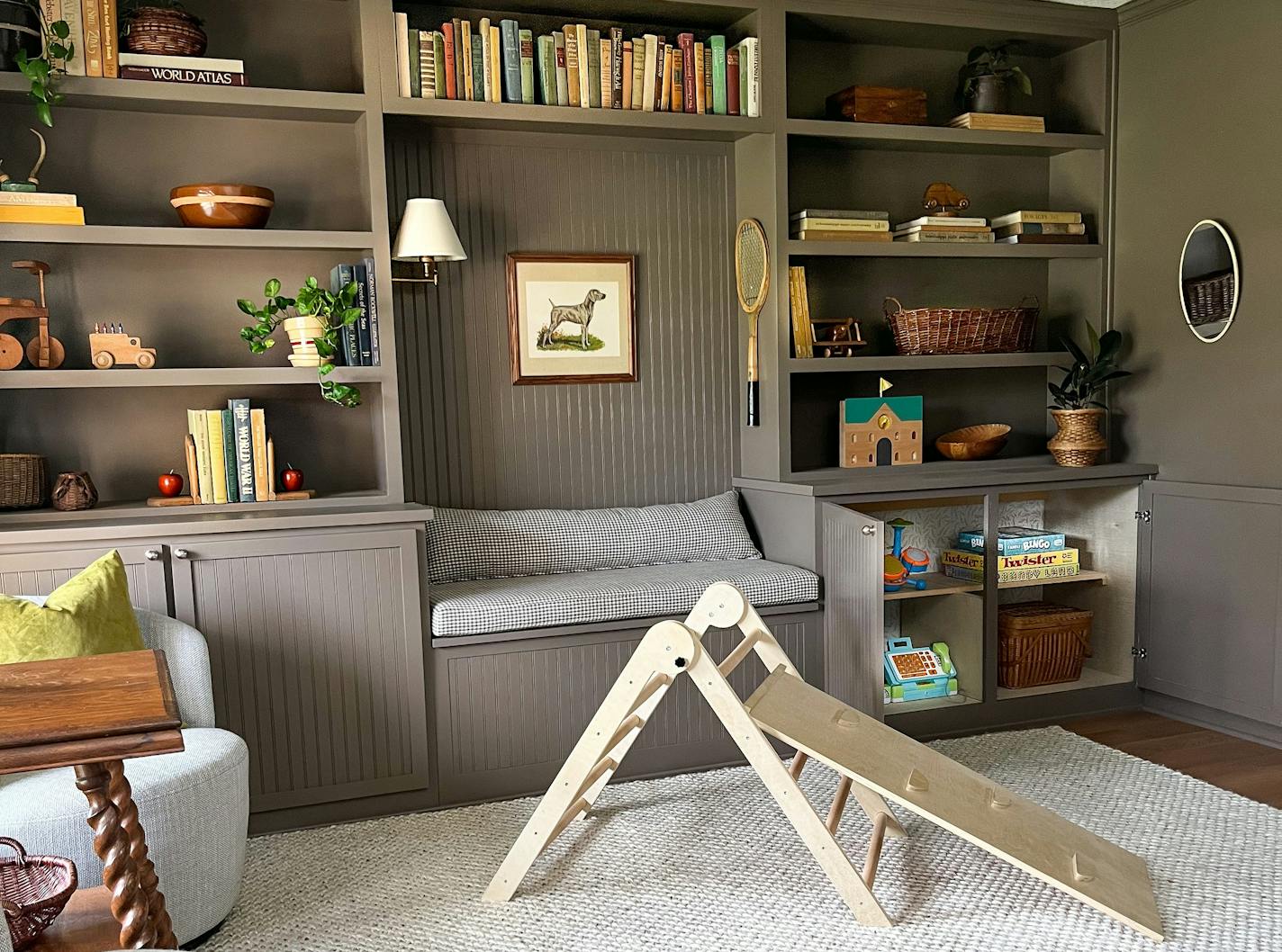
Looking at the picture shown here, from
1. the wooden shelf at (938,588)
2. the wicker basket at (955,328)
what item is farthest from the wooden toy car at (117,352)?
the wicker basket at (955,328)

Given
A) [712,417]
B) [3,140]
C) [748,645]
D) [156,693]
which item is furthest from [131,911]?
[712,417]

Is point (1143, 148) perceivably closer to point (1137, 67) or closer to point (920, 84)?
point (1137, 67)

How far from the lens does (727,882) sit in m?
2.74

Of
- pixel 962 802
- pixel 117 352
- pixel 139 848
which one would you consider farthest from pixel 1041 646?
pixel 117 352

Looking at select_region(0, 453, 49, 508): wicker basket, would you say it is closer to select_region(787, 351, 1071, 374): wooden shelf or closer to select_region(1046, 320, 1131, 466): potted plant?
select_region(787, 351, 1071, 374): wooden shelf

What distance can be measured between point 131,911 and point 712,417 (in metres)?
2.74

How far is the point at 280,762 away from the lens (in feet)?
10.2

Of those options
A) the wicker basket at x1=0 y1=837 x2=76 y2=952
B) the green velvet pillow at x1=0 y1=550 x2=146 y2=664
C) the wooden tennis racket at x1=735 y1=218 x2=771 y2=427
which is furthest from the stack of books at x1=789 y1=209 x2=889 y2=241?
the wicker basket at x1=0 y1=837 x2=76 y2=952

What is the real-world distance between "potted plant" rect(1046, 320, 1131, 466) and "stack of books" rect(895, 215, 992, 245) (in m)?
0.53

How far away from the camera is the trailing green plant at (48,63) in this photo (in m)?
2.91

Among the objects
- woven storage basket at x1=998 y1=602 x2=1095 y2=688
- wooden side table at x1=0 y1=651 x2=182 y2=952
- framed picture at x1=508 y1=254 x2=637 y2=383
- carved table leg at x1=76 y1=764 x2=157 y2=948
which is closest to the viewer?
wooden side table at x1=0 y1=651 x2=182 y2=952

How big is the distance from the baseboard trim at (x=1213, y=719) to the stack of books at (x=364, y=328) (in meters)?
3.11

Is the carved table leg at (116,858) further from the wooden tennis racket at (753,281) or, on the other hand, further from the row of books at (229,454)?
the wooden tennis racket at (753,281)

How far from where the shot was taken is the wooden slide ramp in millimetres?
2322
